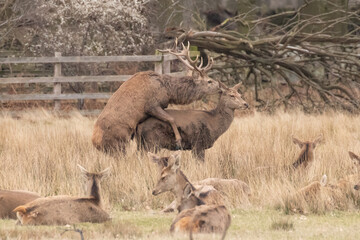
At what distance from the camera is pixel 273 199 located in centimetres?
841

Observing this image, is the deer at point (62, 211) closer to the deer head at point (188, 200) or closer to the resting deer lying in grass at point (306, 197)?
the deer head at point (188, 200)

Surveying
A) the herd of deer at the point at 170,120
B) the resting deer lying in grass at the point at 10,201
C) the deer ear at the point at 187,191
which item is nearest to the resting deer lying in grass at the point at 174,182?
the deer ear at the point at 187,191

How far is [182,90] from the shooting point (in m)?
12.2

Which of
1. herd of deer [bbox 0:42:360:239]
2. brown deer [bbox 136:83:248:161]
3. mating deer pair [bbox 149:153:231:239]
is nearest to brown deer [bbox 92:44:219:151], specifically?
herd of deer [bbox 0:42:360:239]

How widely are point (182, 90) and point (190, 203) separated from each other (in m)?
4.80

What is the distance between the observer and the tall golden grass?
29.0ft

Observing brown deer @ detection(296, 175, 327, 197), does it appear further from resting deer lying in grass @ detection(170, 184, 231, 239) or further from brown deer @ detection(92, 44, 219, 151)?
brown deer @ detection(92, 44, 219, 151)

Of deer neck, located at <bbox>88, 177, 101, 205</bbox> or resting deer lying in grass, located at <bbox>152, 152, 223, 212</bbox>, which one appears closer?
deer neck, located at <bbox>88, 177, 101, 205</bbox>

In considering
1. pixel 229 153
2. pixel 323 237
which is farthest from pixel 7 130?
pixel 323 237

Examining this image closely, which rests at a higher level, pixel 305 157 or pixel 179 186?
pixel 305 157

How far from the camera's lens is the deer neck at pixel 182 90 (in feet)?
39.5

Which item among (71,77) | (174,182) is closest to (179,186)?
(174,182)

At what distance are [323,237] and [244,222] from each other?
3.34ft

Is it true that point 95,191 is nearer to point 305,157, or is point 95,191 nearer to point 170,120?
point 305,157
